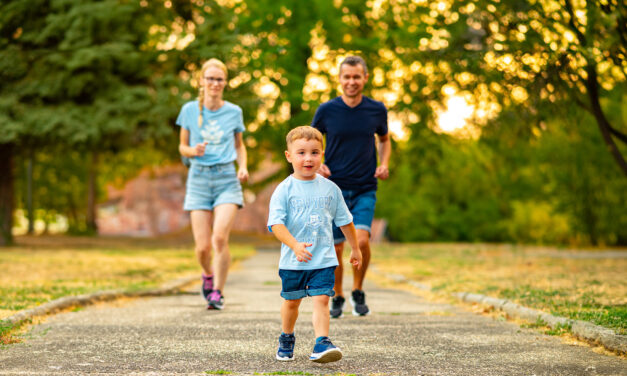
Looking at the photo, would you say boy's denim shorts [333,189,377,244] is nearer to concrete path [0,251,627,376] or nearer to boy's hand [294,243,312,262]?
concrete path [0,251,627,376]

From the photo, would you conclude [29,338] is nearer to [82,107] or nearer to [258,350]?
[258,350]

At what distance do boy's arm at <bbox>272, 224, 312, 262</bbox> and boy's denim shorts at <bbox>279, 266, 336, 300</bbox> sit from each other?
0.61 ft

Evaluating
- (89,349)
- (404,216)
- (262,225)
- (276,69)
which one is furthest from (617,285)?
(262,225)

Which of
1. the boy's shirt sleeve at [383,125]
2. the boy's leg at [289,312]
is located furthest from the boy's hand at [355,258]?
the boy's shirt sleeve at [383,125]

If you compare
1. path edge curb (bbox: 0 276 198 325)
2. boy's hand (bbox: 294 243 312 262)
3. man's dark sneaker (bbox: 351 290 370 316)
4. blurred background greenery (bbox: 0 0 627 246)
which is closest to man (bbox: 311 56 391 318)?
man's dark sneaker (bbox: 351 290 370 316)

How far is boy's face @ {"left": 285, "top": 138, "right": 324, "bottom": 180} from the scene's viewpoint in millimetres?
4582

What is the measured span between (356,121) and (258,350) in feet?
8.53

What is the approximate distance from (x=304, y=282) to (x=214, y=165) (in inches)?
121

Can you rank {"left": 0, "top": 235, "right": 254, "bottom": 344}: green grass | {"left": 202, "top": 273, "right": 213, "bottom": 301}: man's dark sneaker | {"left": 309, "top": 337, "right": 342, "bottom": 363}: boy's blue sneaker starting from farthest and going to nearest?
{"left": 202, "top": 273, "right": 213, "bottom": 301}: man's dark sneaker, {"left": 0, "top": 235, "right": 254, "bottom": 344}: green grass, {"left": 309, "top": 337, "right": 342, "bottom": 363}: boy's blue sneaker

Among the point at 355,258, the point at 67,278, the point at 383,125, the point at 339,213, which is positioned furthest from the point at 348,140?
the point at 67,278

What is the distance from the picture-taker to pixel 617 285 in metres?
9.55

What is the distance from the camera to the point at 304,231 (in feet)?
15.2

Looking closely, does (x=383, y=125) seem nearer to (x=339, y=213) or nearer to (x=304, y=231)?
(x=339, y=213)

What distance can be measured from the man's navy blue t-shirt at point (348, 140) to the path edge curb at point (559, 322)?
1925 millimetres
